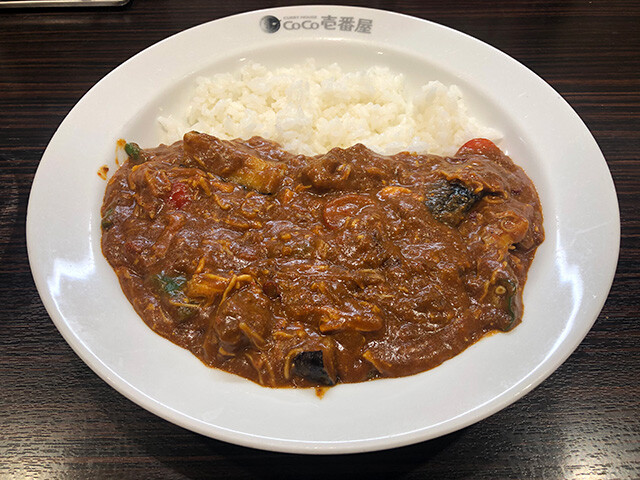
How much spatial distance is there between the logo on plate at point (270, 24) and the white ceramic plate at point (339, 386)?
0.04 meters

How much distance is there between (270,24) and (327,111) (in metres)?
0.82

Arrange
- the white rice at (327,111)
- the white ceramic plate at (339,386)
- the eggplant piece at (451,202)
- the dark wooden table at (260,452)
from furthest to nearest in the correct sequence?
the white rice at (327,111)
the eggplant piece at (451,202)
the dark wooden table at (260,452)
the white ceramic plate at (339,386)

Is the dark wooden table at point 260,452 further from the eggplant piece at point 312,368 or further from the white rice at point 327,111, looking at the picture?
the white rice at point 327,111

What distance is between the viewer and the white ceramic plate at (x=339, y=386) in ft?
6.24

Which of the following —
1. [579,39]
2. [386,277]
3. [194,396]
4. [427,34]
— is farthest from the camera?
[579,39]

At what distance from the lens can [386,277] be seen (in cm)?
230

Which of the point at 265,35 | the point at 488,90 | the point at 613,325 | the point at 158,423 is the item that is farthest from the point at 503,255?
the point at 265,35

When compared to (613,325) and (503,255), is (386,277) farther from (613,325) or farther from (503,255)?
(613,325)

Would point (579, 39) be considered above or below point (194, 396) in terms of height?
above

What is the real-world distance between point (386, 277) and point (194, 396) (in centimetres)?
99

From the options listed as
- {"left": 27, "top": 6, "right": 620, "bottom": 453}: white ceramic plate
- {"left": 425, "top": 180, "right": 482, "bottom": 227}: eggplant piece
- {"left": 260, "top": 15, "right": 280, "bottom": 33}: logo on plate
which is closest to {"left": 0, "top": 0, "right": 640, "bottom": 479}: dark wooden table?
{"left": 27, "top": 6, "right": 620, "bottom": 453}: white ceramic plate

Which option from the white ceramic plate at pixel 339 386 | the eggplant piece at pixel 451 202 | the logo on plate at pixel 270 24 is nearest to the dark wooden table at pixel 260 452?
the white ceramic plate at pixel 339 386

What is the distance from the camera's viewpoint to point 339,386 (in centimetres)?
206

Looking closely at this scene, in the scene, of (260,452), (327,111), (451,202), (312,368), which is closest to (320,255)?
(312,368)
